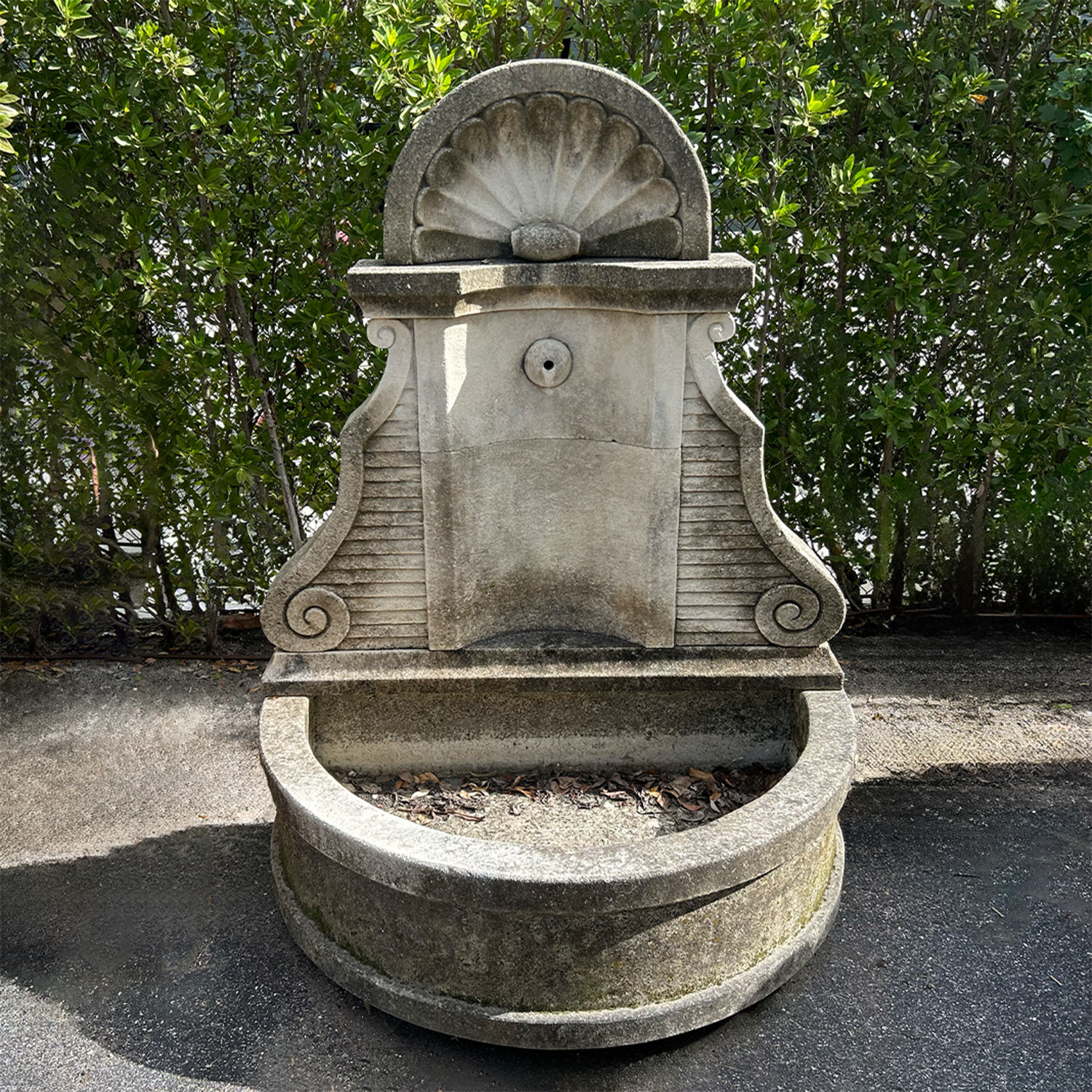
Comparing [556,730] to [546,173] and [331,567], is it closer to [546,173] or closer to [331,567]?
[331,567]

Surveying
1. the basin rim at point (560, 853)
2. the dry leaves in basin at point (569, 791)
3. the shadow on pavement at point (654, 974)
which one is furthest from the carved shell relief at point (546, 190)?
the shadow on pavement at point (654, 974)

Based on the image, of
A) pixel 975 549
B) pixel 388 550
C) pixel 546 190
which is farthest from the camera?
pixel 975 549

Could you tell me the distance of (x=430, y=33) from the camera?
427cm

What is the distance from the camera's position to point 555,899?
2.75 meters

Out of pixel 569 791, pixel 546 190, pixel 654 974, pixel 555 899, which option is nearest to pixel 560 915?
pixel 555 899

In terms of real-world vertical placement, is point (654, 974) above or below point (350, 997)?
above

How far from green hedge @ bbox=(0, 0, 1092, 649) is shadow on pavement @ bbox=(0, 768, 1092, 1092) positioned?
176cm

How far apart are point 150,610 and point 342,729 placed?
2.06m

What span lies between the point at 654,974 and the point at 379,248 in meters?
3.09

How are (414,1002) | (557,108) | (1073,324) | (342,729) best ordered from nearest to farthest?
(414,1002) → (557,108) → (342,729) → (1073,324)

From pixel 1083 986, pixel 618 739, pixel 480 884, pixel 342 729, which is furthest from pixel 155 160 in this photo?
pixel 1083 986

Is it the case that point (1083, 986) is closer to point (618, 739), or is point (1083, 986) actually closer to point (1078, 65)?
point (618, 739)

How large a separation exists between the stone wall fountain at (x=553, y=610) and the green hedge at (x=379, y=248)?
44.1 inches

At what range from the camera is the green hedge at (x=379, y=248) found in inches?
175
